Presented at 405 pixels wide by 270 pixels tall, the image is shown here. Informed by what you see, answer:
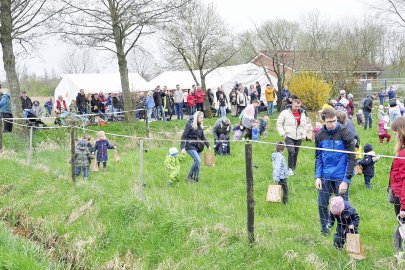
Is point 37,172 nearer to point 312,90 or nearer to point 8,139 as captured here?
point 8,139

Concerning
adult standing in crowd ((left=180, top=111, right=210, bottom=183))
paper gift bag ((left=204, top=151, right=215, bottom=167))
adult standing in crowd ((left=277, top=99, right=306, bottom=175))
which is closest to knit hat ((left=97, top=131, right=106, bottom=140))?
adult standing in crowd ((left=180, top=111, right=210, bottom=183))

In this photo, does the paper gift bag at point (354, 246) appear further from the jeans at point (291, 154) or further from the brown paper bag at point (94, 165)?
the brown paper bag at point (94, 165)

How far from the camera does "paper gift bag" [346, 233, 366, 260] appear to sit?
4.91 m

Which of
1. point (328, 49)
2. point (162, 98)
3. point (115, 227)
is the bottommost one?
point (115, 227)

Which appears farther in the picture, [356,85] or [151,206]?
[356,85]

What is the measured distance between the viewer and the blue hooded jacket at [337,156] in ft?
19.7

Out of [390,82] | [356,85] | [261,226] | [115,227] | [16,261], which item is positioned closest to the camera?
[16,261]

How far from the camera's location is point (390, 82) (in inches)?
1516

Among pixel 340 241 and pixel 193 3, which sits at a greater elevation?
pixel 193 3

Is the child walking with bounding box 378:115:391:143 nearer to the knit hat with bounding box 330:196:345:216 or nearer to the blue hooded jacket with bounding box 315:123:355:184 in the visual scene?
the blue hooded jacket with bounding box 315:123:355:184

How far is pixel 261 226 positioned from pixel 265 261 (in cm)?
136

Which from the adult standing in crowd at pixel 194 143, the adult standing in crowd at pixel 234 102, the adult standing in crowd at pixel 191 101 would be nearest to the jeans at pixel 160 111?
the adult standing in crowd at pixel 191 101

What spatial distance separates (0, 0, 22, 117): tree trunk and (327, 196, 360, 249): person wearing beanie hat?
14396mm

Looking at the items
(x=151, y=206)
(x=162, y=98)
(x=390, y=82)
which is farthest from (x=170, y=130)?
(x=390, y=82)
